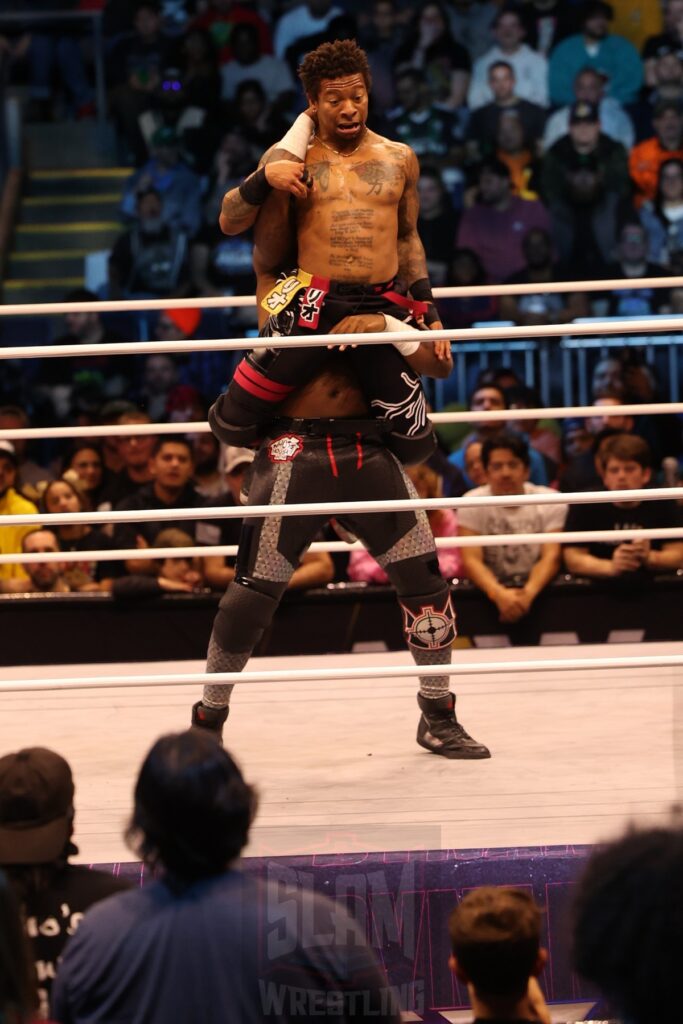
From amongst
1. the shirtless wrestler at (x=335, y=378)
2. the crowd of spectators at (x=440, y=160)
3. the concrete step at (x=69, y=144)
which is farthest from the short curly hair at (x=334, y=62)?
the concrete step at (x=69, y=144)

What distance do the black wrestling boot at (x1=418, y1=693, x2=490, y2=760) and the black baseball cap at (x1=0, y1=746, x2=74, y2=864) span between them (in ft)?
3.87

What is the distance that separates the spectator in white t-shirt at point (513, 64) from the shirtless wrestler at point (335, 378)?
503 centimetres

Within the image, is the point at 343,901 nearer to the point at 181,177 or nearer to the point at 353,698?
the point at 353,698

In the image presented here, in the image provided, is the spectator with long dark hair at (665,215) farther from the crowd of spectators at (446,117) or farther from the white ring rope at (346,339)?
the white ring rope at (346,339)

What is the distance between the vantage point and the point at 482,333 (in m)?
2.91

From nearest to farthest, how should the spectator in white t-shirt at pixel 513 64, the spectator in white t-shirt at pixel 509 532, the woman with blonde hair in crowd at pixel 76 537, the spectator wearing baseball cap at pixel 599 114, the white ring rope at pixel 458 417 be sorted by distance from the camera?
1. the white ring rope at pixel 458 417
2. the spectator in white t-shirt at pixel 509 532
3. the woman with blonde hair in crowd at pixel 76 537
4. the spectator wearing baseball cap at pixel 599 114
5. the spectator in white t-shirt at pixel 513 64

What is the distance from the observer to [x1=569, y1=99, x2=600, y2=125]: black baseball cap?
7.66 meters

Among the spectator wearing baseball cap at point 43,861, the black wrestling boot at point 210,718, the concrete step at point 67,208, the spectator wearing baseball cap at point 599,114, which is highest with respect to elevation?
the spectator wearing baseball cap at point 599,114

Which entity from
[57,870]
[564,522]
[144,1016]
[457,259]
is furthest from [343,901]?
[457,259]

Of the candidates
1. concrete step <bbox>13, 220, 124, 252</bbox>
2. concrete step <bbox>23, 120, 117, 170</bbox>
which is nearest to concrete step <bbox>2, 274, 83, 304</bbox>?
concrete step <bbox>13, 220, 124, 252</bbox>

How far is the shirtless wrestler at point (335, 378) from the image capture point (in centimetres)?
308

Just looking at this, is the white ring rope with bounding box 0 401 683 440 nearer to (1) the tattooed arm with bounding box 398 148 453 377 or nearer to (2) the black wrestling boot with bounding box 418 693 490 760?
(1) the tattooed arm with bounding box 398 148 453 377

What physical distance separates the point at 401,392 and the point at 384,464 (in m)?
0.15

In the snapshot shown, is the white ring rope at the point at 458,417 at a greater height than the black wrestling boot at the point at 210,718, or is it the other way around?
the white ring rope at the point at 458,417
